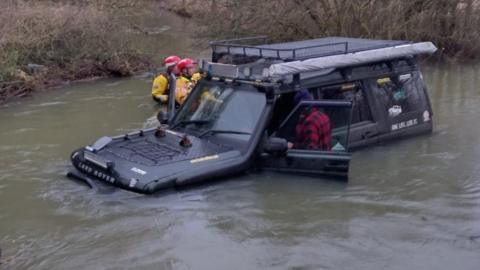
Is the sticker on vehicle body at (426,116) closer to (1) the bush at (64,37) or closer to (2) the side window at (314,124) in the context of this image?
(2) the side window at (314,124)

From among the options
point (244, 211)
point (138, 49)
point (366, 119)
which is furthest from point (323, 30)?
point (244, 211)

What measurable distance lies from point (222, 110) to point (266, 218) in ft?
5.67

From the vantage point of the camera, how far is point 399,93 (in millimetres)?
10195

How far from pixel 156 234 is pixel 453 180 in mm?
3981

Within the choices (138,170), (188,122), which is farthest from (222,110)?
(138,170)

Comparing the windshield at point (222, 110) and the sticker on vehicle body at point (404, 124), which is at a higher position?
the windshield at point (222, 110)

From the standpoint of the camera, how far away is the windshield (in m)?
8.52

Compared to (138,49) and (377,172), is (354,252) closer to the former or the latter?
(377,172)

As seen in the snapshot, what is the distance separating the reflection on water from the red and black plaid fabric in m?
0.42

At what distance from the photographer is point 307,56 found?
360 inches

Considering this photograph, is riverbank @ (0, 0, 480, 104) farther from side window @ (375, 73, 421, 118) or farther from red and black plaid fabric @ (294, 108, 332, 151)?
red and black plaid fabric @ (294, 108, 332, 151)

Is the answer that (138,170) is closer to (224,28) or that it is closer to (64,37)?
(224,28)

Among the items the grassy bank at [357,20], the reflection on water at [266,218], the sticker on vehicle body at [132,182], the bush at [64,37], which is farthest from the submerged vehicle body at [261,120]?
the bush at [64,37]

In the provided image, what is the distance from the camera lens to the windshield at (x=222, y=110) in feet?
28.0
